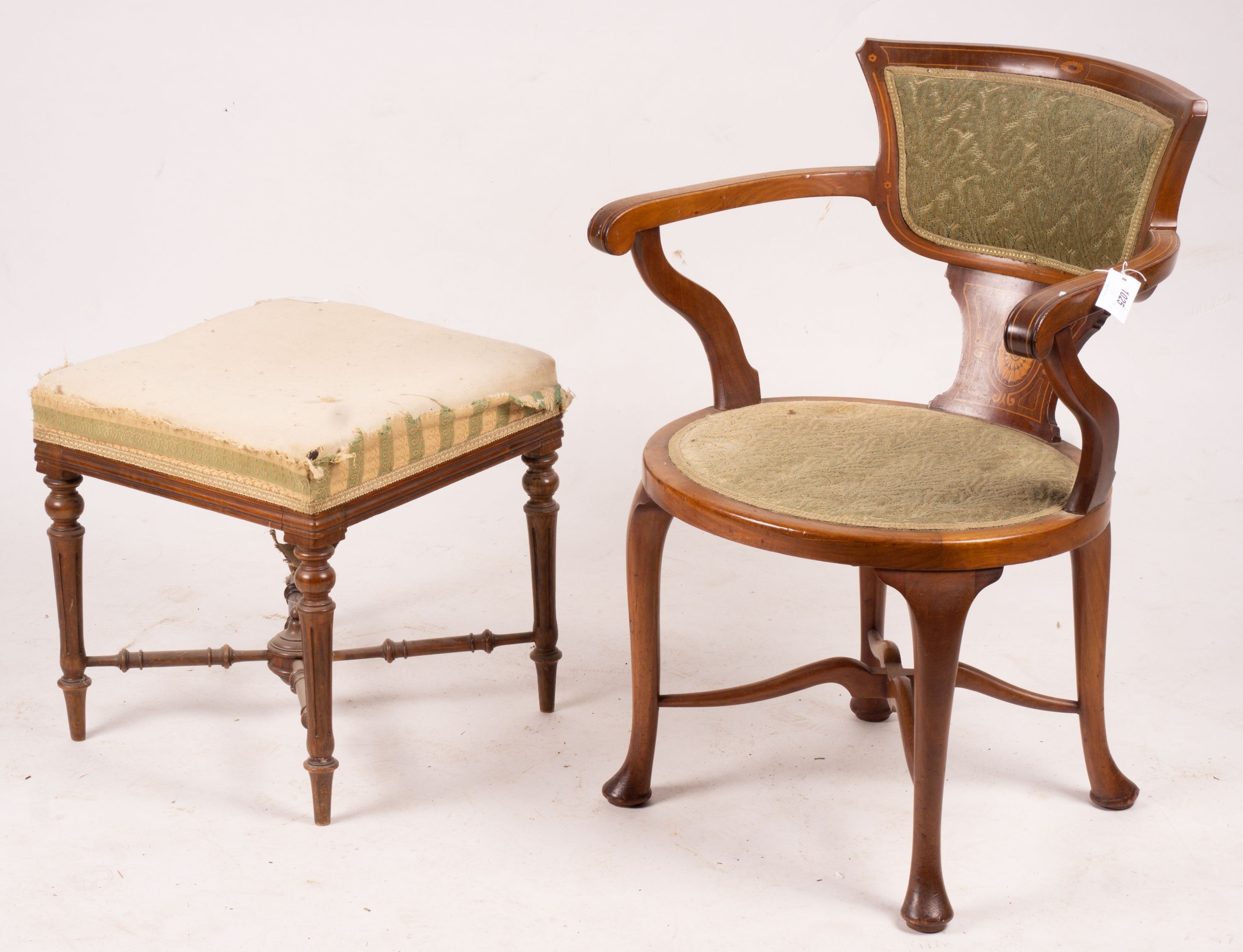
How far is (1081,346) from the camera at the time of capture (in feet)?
7.25

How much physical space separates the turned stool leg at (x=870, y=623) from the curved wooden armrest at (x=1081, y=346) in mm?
635

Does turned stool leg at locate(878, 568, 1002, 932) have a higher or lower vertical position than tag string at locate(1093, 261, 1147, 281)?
lower

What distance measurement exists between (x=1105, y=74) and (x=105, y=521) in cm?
234

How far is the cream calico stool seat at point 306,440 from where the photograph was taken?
2299 millimetres

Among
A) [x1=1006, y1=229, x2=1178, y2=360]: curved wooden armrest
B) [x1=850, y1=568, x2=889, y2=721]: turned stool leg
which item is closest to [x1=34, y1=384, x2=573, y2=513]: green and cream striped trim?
[x1=850, y1=568, x2=889, y2=721]: turned stool leg

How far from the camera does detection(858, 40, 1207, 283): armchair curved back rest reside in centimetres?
247

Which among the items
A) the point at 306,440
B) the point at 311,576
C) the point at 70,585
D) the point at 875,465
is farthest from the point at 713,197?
the point at 70,585

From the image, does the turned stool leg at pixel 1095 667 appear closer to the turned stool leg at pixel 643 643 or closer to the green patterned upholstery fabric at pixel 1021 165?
the green patterned upholstery fabric at pixel 1021 165

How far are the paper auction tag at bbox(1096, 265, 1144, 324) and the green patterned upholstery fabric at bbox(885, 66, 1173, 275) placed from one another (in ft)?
1.18

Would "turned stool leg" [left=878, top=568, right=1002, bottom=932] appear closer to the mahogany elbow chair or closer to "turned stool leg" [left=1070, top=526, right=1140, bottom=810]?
the mahogany elbow chair

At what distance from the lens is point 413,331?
8.87 ft

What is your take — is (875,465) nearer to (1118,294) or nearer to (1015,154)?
(1118,294)

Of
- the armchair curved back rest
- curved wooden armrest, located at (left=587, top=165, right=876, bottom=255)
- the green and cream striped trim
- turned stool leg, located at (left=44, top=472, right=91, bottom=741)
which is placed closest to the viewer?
the green and cream striped trim

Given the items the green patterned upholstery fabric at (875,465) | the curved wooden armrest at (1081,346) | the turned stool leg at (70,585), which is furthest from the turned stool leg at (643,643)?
the turned stool leg at (70,585)
